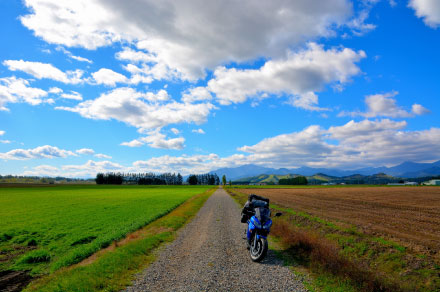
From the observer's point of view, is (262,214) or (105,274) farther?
(262,214)

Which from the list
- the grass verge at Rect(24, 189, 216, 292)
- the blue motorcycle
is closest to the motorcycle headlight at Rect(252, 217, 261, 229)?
the blue motorcycle

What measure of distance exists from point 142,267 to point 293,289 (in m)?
5.91

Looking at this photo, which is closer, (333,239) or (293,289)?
(293,289)

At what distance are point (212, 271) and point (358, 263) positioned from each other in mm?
7129

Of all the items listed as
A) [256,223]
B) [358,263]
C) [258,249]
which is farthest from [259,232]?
[358,263]

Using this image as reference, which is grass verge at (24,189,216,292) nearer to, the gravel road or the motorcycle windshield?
the gravel road

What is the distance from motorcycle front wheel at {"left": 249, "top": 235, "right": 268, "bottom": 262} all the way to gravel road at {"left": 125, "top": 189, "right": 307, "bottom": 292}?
0.87 ft

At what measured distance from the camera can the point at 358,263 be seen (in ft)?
37.5

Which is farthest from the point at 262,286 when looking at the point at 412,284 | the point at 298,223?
the point at 298,223

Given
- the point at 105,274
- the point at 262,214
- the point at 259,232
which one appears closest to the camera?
the point at 105,274

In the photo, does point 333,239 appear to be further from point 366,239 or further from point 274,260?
point 274,260

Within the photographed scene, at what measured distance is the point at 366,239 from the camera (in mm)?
14469

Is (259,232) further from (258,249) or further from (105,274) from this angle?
(105,274)

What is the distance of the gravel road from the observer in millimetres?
7805
